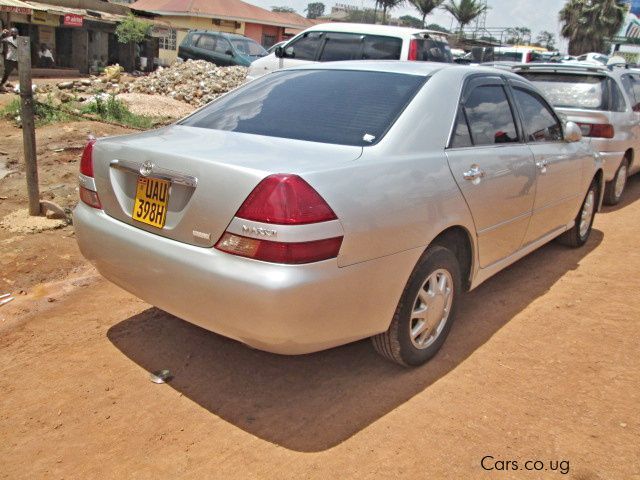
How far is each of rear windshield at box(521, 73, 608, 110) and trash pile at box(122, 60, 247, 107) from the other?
26.8 feet

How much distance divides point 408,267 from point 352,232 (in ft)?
1.60

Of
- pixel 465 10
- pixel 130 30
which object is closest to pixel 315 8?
pixel 465 10

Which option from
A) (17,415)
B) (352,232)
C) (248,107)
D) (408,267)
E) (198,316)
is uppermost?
(248,107)

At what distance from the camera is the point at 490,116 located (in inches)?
155

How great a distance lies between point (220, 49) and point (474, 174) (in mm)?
17004

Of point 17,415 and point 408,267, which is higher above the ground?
point 408,267

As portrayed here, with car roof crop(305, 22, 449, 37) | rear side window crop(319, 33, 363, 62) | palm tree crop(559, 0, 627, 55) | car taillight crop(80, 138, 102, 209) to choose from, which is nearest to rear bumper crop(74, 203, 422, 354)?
car taillight crop(80, 138, 102, 209)

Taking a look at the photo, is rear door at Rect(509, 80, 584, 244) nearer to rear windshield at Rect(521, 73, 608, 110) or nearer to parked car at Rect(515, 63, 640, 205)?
parked car at Rect(515, 63, 640, 205)

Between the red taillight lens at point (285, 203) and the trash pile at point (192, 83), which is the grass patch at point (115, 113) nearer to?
the trash pile at point (192, 83)

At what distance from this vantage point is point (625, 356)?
3652 mm

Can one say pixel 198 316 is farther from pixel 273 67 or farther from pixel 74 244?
pixel 273 67

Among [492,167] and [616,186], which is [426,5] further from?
[492,167]

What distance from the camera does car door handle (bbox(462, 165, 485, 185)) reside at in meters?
3.43

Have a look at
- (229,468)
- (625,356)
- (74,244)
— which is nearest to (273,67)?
(74,244)
